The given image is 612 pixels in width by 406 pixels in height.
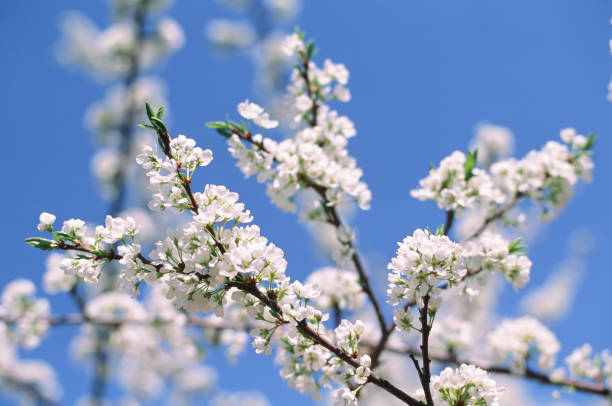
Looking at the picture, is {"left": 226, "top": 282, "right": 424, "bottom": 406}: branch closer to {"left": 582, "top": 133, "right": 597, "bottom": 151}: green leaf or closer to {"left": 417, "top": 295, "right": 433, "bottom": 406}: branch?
{"left": 417, "top": 295, "right": 433, "bottom": 406}: branch

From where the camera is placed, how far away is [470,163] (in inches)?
113

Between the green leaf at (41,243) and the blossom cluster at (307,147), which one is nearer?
the green leaf at (41,243)

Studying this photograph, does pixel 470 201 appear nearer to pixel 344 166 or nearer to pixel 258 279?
pixel 344 166

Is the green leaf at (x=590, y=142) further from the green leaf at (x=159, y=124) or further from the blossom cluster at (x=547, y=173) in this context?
the green leaf at (x=159, y=124)

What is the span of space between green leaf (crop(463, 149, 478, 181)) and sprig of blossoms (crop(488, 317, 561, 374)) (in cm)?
204

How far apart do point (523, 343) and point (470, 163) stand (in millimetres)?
2201

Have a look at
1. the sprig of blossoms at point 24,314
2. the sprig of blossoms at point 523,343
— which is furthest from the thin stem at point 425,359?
the sprig of blossoms at point 24,314

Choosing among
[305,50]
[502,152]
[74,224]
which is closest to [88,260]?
[74,224]

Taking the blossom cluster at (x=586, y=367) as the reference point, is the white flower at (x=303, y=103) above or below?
above

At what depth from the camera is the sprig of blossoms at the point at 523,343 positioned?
386 cm

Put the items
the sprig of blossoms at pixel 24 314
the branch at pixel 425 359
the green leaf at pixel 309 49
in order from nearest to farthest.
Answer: the branch at pixel 425 359, the green leaf at pixel 309 49, the sprig of blossoms at pixel 24 314

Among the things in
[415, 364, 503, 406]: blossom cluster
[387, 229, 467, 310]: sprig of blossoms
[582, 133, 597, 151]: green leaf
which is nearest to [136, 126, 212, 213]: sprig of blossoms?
[387, 229, 467, 310]: sprig of blossoms

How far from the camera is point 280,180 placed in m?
2.96

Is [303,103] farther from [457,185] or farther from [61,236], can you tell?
[61,236]
